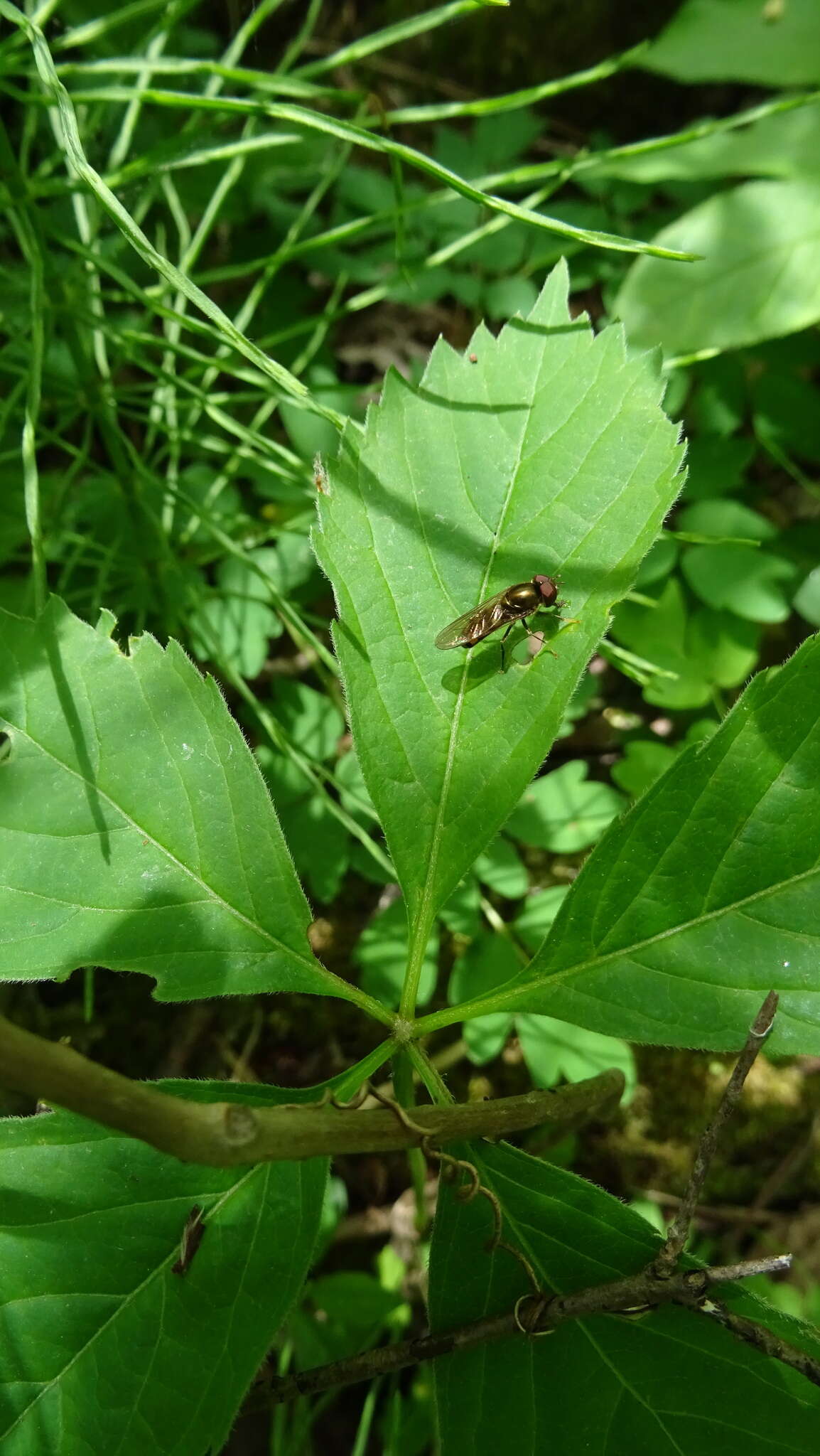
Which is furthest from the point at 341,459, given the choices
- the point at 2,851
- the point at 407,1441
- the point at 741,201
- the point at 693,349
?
the point at 407,1441

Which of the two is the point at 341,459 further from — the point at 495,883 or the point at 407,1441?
the point at 407,1441

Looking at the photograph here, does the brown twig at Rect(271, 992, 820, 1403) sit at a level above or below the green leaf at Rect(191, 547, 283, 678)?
below

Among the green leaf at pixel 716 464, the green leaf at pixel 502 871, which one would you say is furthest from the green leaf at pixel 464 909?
the green leaf at pixel 716 464

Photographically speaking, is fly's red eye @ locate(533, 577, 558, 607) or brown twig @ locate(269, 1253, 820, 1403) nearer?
brown twig @ locate(269, 1253, 820, 1403)

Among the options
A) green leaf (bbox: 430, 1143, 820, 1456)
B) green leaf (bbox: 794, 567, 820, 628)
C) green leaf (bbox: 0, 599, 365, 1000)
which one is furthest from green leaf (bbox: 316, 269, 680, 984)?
green leaf (bbox: 794, 567, 820, 628)

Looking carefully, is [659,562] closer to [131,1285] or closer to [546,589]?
[546,589]

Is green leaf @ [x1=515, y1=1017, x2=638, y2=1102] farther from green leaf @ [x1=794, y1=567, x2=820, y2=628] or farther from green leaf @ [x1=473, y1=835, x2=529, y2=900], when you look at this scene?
green leaf @ [x1=794, y1=567, x2=820, y2=628]
